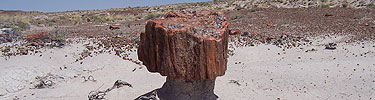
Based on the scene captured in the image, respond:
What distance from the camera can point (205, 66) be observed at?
4.71 meters

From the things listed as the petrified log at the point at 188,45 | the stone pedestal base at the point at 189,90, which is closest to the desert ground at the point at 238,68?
the stone pedestal base at the point at 189,90

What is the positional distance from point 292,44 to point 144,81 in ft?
23.0

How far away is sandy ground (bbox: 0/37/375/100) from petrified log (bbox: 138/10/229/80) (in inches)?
65.5

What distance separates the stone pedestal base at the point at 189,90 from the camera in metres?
5.53

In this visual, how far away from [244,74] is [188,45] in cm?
396

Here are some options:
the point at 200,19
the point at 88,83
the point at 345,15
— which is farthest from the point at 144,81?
the point at 345,15

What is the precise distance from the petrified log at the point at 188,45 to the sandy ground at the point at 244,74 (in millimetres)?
1665

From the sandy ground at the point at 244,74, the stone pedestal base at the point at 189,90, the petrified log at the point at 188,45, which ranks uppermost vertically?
the petrified log at the point at 188,45

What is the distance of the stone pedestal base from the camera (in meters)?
5.53

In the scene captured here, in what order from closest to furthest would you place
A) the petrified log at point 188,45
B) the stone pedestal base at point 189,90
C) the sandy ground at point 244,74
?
the petrified log at point 188,45 → the stone pedestal base at point 189,90 → the sandy ground at point 244,74

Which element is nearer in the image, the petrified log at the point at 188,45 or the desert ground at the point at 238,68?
the petrified log at the point at 188,45

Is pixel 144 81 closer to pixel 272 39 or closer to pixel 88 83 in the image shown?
pixel 88 83

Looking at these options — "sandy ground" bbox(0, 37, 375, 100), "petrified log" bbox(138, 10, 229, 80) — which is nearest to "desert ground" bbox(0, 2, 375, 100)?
"sandy ground" bbox(0, 37, 375, 100)

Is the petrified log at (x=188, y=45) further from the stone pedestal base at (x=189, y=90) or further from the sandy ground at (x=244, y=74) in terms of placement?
the sandy ground at (x=244, y=74)
